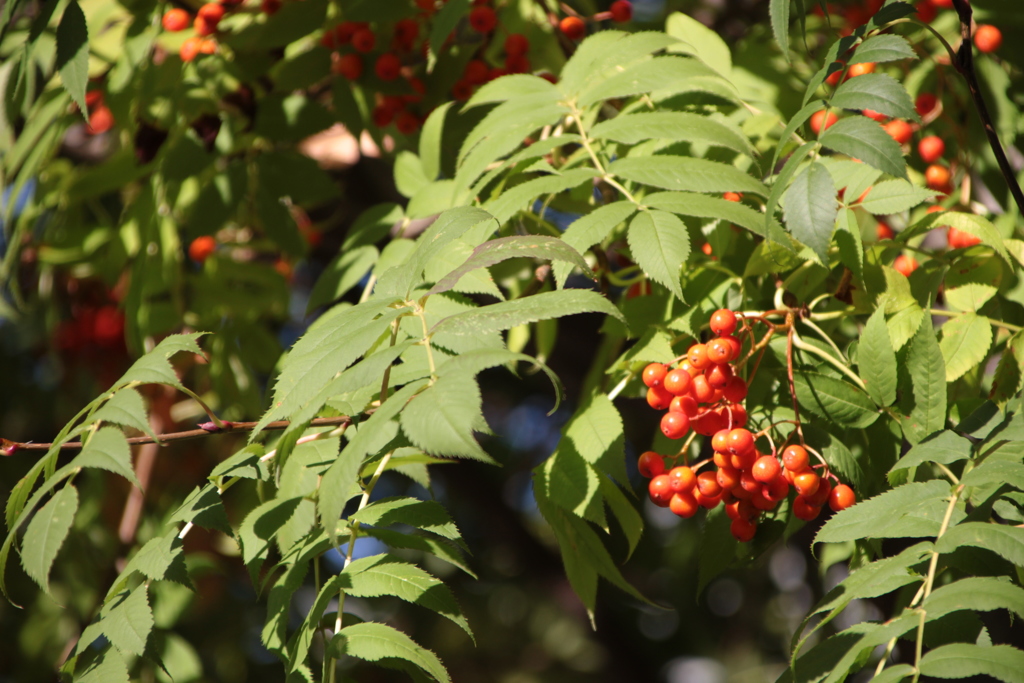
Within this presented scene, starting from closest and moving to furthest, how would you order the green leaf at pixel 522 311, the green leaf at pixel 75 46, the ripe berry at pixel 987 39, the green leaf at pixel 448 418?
the green leaf at pixel 448 418
the green leaf at pixel 522 311
the green leaf at pixel 75 46
the ripe berry at pixel 987 39

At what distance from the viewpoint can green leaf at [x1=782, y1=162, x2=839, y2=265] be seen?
3.11 feet

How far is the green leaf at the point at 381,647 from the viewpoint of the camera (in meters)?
0.89

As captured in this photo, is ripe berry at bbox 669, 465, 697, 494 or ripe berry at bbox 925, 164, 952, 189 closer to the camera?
ripe berry at bbox 669, 465, 697, 494

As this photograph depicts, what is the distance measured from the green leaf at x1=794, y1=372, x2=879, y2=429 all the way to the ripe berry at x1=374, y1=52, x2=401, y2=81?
43.3 inches

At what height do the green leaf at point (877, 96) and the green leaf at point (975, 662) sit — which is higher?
the green leaf at point (877, 96)

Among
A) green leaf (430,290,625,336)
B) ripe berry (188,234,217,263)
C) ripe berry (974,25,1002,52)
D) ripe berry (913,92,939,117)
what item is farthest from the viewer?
ripe berry (188,234,217,263)

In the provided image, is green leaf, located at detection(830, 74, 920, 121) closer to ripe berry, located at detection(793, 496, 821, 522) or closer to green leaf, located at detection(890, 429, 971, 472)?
green leaf, located at detection(890, 429, 971, 472)

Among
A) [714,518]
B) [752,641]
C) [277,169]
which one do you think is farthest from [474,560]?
[714,518]

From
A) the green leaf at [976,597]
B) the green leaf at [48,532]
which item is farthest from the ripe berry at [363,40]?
the green leaf at [976,597]

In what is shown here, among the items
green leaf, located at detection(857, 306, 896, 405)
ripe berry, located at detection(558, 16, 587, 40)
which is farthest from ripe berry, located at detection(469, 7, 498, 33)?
green leaf, located at detection(857, 306, 896, 405)

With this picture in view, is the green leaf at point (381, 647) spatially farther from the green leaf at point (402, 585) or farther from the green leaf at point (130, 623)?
the green leaf at point (130, 623)

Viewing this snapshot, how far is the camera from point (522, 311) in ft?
2.68

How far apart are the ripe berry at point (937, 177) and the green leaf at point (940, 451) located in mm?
780

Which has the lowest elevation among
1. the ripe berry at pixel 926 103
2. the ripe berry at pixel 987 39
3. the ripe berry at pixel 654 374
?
the ripe berry at pixel 926 103
